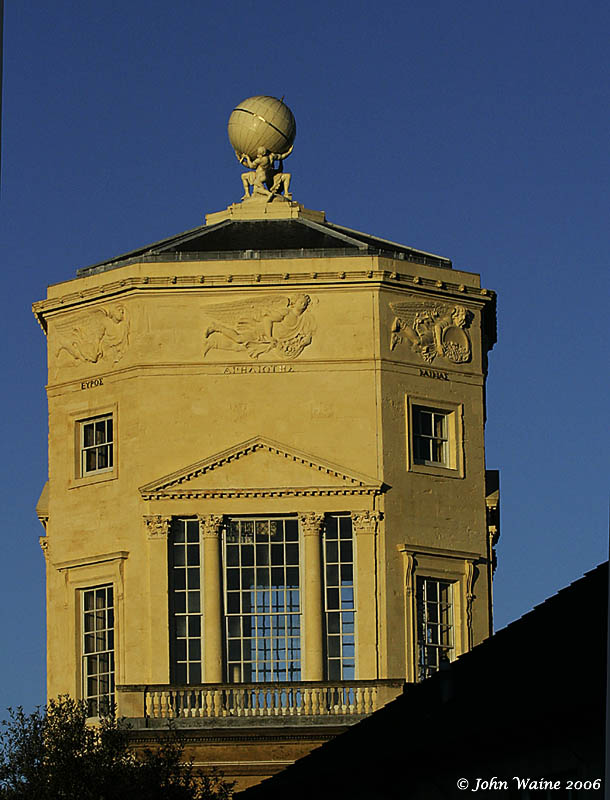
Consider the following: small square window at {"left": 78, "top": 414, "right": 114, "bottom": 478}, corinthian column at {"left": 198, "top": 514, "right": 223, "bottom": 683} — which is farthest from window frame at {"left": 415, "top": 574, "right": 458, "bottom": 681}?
small square window at {"left": 78, "top": 414, "right": 114, "bottom": 478}

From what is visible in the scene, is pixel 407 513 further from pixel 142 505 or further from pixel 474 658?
pixel 474 658

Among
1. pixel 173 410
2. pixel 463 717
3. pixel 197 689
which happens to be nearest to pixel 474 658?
pixel 463 717

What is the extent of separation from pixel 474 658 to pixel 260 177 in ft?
88.1

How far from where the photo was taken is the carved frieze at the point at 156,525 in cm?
6153

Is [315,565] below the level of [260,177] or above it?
below

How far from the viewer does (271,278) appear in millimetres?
62906

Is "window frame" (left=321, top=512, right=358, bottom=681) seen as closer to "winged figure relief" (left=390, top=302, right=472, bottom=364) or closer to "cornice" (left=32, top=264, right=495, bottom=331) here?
"winged figure relief" (left=390, top=302, right=472, bottom=364)

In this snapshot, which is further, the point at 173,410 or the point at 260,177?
the point at 260,177

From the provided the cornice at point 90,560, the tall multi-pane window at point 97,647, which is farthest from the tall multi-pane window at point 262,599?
the tall multi-pane window at point 97,647

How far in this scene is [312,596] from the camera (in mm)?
60781

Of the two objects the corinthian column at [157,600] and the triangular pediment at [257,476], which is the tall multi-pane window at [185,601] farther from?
the triangular pediment at [257,476]

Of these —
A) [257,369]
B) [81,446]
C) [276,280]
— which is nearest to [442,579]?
[257,369]

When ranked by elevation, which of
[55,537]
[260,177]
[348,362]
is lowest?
[55,537]

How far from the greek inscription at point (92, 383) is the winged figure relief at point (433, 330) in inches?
317
